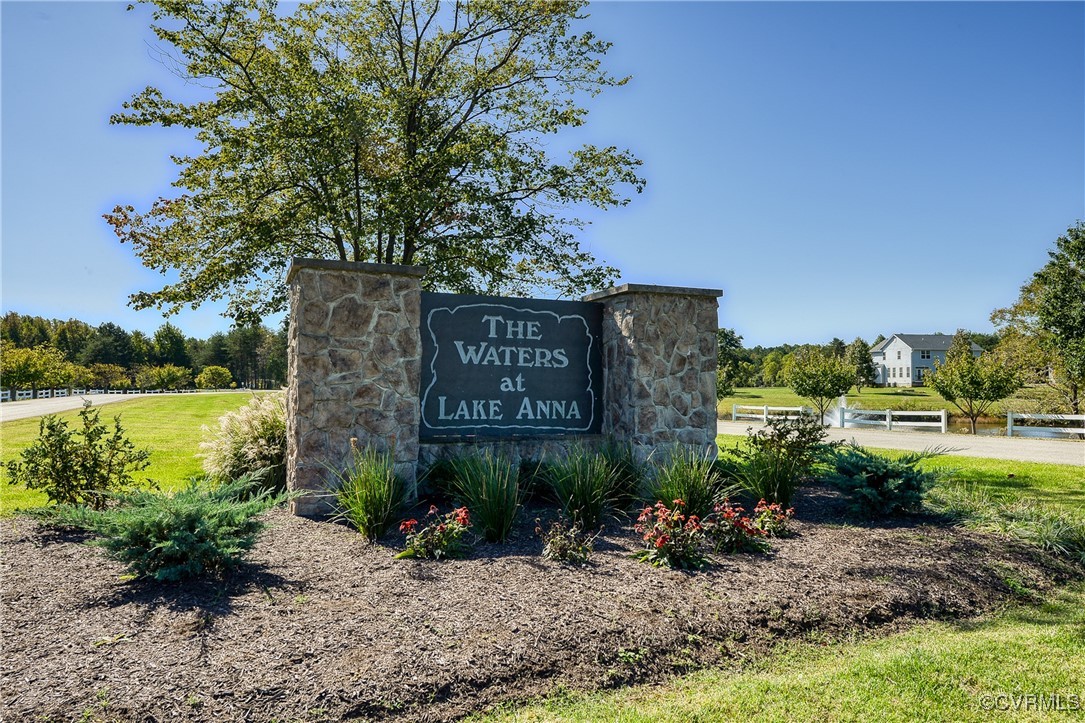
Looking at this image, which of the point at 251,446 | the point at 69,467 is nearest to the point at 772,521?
the point at 251,446

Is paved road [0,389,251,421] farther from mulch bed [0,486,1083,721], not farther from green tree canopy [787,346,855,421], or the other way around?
green tree canopy [787,346,855,421]

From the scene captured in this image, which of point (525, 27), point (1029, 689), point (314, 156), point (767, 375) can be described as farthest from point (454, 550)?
point (767, 375)

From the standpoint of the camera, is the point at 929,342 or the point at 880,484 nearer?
the point at 880,484

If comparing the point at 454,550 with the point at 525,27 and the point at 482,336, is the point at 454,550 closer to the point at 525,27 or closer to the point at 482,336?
the point at 482,336

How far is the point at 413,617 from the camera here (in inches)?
148

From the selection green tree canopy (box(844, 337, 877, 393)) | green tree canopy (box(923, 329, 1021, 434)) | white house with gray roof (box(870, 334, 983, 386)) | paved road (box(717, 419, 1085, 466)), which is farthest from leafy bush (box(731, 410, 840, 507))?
white house with gray roof (box(870, 334, 983, 386))

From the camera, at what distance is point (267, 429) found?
7824 mm

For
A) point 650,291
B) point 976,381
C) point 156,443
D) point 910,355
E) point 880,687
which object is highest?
point 910,355

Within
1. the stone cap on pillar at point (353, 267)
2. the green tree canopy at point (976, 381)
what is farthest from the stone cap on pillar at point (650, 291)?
the green tree canopy at point (976, 381)

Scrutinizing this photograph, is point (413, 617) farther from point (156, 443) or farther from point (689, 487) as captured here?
point (156, 443)

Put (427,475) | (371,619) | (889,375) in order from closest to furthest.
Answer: (371,619), (427,475), (889,375)

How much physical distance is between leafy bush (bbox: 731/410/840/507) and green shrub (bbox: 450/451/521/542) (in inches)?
97.6

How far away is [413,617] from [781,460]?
4.42 m

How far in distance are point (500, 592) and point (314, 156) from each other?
27.2 feet
